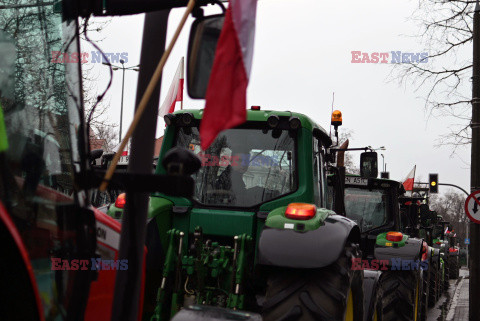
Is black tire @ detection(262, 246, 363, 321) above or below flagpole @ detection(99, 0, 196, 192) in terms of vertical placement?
below

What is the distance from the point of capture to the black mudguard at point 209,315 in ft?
9.05

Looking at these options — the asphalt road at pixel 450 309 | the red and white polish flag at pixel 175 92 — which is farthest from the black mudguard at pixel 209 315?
the asphalt road at pixel 450 309

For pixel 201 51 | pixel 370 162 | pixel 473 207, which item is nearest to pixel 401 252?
pixel 473 207

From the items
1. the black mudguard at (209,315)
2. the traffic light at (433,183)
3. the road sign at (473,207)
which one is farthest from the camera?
the traffic light at (433,183)

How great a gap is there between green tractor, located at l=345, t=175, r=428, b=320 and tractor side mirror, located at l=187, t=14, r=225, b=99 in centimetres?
474

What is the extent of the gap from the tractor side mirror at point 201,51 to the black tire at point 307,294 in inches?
102

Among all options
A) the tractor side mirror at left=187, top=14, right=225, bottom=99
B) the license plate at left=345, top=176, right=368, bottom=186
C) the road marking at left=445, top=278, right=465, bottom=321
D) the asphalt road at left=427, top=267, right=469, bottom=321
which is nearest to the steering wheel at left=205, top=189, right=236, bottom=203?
the tractor side mirror at left=187, top=14, right=225, bottom=99

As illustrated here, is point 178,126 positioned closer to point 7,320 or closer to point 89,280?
point 89,280

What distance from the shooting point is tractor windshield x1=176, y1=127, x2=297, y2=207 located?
16.9 ft

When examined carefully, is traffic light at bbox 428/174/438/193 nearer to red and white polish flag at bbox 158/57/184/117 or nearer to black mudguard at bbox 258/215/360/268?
red and white polish flag at bbox 158/57/184/117

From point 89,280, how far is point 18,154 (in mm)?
525

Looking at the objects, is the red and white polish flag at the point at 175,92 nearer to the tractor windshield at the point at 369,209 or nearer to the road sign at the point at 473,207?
the tractor windshield at the point at 369,209

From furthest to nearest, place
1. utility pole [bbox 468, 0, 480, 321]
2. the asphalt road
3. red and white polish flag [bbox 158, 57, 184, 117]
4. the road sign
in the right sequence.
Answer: red and white polish flag [bbox 158, 57, 184, 117]
the asphalt road
utility pole [bbox 468, 0, 480, 321]
the road sign

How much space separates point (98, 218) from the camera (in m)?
2.66
